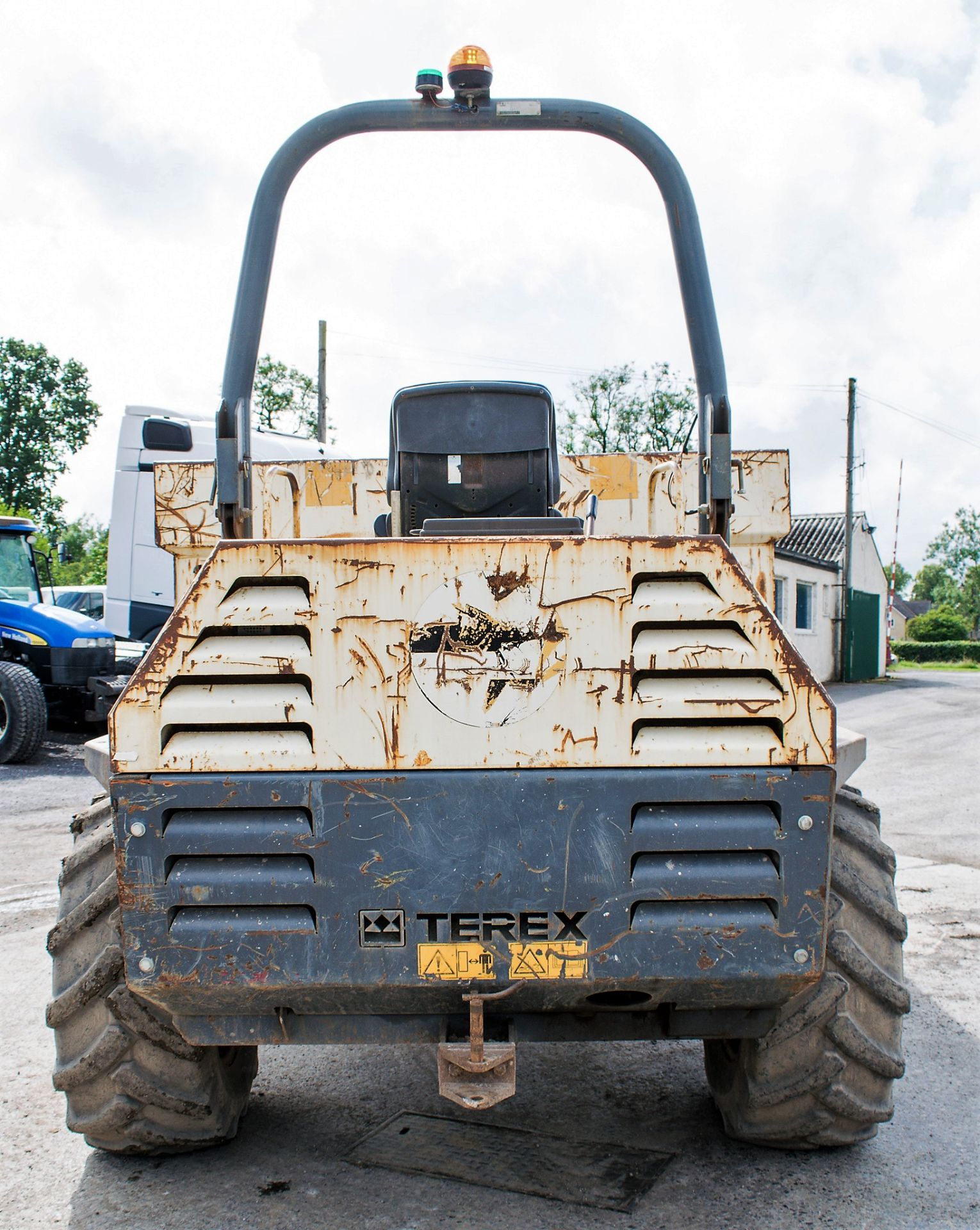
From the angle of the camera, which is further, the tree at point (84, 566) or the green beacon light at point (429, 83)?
the tree at point (84, 566)

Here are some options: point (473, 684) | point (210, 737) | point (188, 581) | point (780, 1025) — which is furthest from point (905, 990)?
point (188, 581)

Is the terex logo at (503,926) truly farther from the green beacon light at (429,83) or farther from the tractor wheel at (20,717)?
the tractor wheel at (20,717)

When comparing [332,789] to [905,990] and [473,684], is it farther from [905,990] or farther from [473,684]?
[905,990]

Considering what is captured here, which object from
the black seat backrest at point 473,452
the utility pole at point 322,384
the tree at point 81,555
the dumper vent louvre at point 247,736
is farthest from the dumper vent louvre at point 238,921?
the tree at point 81,555

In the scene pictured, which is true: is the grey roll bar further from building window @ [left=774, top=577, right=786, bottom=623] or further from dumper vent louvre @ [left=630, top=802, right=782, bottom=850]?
building window @ [left=774, top=577, right=786, bottom=623]

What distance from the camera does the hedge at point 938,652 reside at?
64875mm

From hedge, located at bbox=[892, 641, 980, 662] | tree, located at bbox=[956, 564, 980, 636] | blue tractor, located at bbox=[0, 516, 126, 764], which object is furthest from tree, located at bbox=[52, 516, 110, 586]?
tree, located at bbox=[956, 564, 980, 636]

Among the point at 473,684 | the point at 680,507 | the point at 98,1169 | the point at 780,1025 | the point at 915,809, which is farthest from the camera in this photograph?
the point at 915,809

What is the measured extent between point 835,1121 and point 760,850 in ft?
3.43

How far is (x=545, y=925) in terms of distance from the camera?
2.51m

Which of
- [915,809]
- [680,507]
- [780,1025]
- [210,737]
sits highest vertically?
[680,507]

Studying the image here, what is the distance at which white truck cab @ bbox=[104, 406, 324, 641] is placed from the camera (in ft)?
40.2

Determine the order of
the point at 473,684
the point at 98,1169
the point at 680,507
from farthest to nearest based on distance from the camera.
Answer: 1. the point at 680,507
2. the point at 98,1169
3. the point at 473,684

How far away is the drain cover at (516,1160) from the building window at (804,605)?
2754cm
